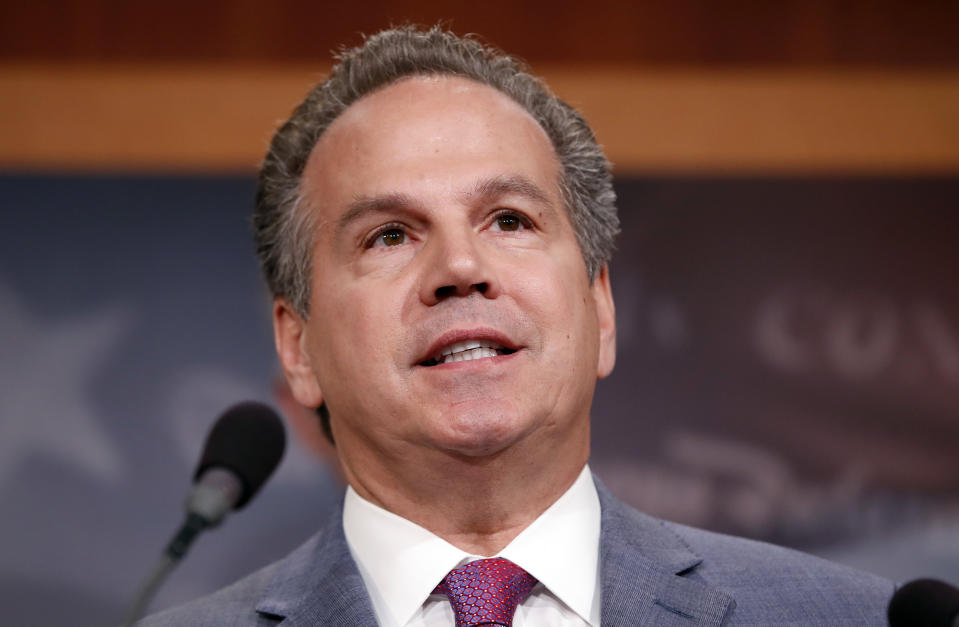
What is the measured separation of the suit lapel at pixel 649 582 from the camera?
1.65 meters

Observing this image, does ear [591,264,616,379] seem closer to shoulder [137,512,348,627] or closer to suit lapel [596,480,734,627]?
suit lapel [596,480,734,627]

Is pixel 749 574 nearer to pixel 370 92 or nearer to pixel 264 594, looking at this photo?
pixel 264 594

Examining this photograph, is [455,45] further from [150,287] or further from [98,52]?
[98,52]

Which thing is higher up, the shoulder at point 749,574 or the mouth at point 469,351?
the mouth at point 469,351

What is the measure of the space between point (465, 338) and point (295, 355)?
1.50 feet

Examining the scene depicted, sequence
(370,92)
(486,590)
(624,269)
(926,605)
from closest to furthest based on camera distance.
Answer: (926,605), (486,590), (370,92), (624,269)

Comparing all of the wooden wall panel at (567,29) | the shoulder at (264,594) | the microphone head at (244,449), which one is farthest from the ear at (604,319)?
the wooden wall panel at (567,29)

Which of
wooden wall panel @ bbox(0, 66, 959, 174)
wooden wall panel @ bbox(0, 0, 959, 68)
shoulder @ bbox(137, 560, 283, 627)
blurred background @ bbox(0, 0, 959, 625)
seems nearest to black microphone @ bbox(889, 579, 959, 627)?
shoulder @ bbox(137, 560, 283, 627)

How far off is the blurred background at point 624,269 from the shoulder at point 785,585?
130cm

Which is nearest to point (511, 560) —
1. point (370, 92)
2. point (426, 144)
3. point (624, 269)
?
point (426, 144)

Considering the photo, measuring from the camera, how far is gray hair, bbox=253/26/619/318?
196 cm

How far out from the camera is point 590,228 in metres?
1.98

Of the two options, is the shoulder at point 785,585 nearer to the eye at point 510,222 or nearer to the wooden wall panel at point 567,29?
the eye at point 510,222

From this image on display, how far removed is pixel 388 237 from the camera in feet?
5.89
